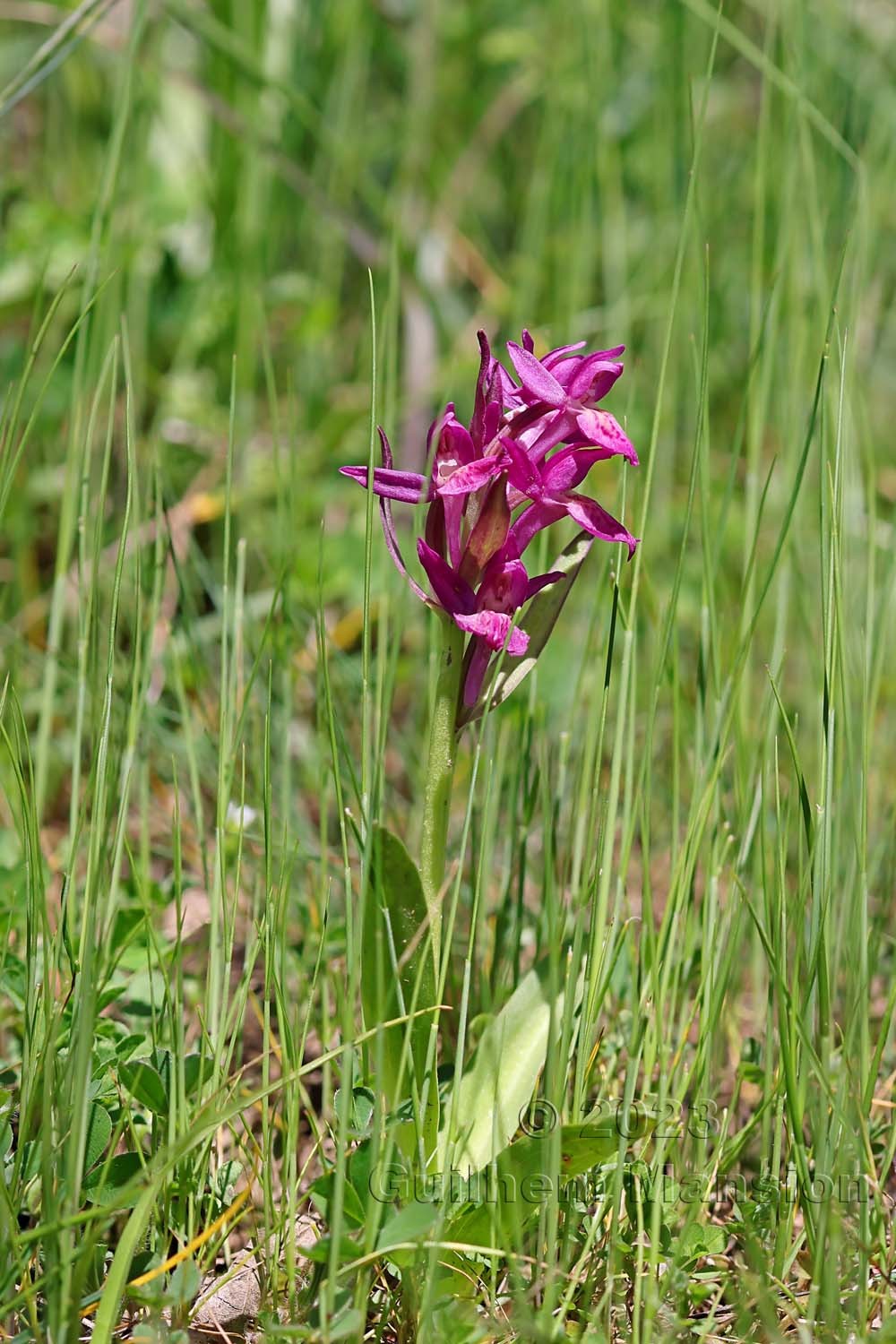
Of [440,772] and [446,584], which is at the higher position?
[446,584]

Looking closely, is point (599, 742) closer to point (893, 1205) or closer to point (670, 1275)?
point (670, 1275)

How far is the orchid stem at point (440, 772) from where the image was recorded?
0.80 metres

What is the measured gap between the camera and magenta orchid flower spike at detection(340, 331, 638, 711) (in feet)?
2.46

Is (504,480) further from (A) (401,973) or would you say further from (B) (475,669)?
(A) (401,973)

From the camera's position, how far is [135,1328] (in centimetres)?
69

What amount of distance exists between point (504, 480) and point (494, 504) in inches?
0.7

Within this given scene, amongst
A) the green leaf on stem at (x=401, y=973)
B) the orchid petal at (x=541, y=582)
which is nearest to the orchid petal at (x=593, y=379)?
the orchid petal at (x=541, y=582)

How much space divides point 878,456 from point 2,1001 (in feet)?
5.86

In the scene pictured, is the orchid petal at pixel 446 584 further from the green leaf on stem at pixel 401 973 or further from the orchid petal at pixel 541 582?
the green leaf on stem at pixel 401 973

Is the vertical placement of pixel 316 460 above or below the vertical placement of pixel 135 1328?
above

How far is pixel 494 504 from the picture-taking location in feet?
2.52

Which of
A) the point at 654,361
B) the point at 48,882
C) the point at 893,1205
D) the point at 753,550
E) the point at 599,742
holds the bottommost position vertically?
the point at 893,1205

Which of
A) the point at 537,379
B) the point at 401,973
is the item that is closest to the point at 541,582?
the point at 537,379

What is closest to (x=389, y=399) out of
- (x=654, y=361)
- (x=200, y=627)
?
(x=200, y=627)
